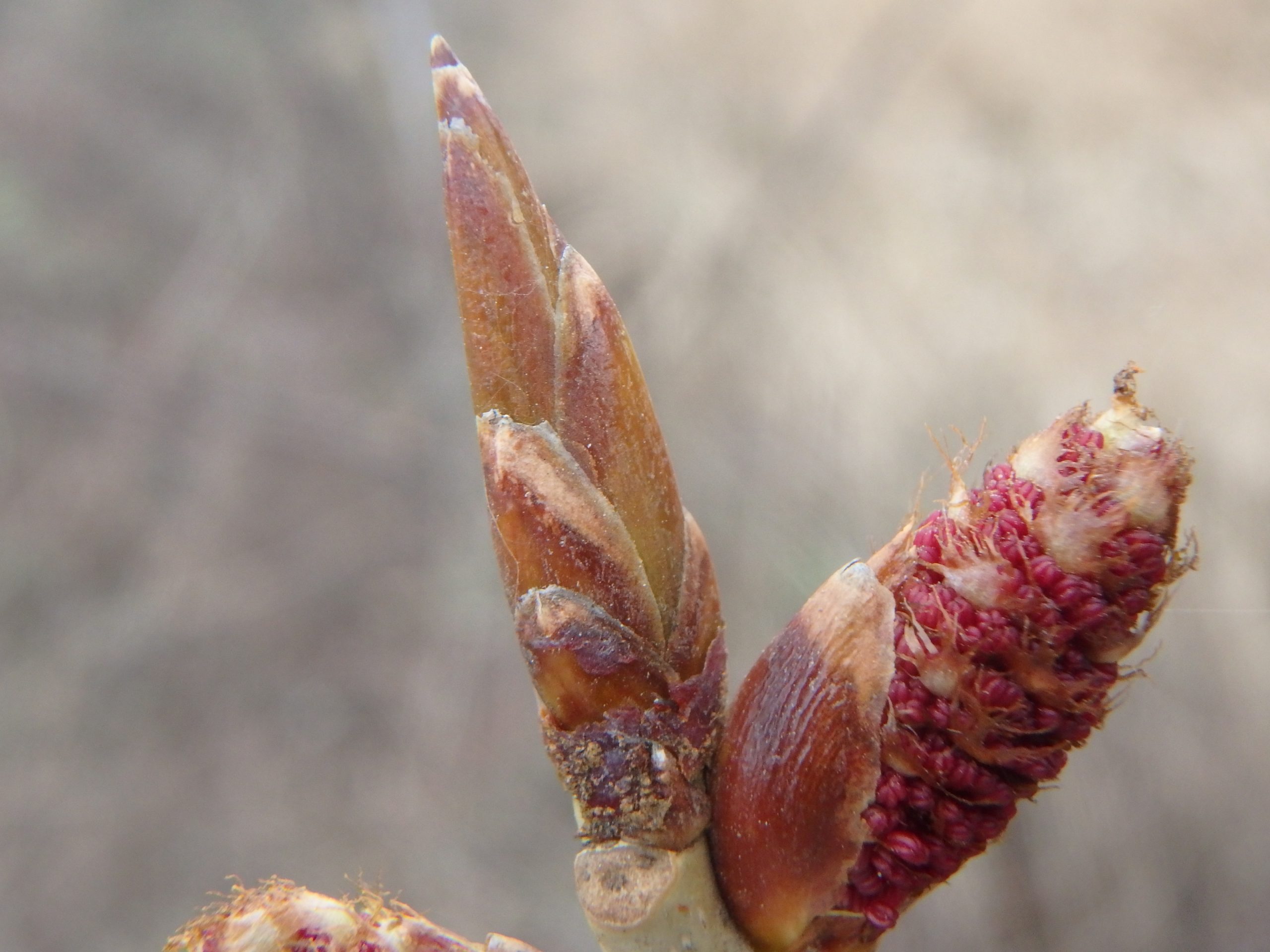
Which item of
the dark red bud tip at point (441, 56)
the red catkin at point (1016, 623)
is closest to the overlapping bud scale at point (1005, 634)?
the red catkin at point (1016, 623)

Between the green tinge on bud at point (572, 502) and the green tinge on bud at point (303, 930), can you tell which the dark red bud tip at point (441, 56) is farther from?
the green tinge on bud at point (303, 930)

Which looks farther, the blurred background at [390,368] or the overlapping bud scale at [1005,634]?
the blurred background at [390,368]

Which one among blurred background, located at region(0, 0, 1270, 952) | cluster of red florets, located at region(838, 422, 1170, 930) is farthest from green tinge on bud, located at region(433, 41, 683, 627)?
blurred background, located at region(0, 0, 1270, 952)

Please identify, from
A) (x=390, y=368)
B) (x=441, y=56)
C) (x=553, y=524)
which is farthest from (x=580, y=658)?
(x=390, y=368)

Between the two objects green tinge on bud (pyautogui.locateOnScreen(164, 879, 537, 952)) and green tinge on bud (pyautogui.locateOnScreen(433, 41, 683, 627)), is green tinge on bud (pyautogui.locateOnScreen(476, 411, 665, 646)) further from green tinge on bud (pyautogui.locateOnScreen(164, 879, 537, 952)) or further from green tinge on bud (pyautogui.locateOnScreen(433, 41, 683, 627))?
green tinge on bud (pyautogui.locateOnScreen(164, 879, 537, 952))

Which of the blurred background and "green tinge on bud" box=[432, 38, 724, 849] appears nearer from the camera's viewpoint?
"green tinge on bud" box=[432, 38, 724, 849]

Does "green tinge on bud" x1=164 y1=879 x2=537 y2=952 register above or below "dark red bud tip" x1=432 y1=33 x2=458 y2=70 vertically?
below

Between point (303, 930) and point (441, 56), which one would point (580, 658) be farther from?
point (441, 56)
